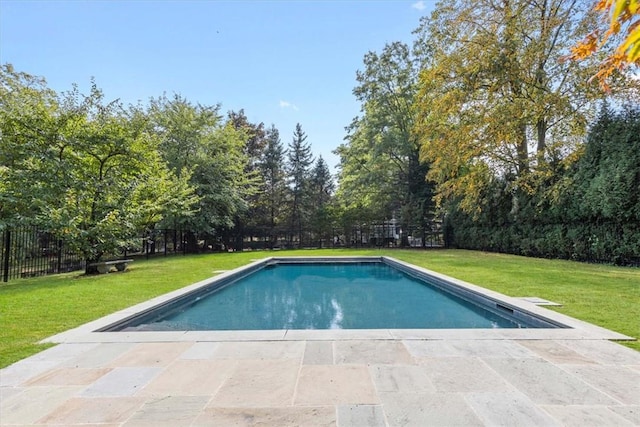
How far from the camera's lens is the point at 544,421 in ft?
6.23

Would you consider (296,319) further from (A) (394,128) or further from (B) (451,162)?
(A) (394,128)

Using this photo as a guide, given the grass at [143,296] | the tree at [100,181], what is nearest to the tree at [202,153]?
the tree at [100,181]

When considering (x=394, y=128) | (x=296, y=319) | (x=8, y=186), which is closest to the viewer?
(x=296, y=319)

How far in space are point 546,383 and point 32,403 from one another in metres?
3.29

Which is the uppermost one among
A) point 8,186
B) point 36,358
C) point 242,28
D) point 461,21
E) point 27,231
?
point 461,21

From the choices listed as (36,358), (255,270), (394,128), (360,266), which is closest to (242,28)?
(255,270)

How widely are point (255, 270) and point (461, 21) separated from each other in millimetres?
12227

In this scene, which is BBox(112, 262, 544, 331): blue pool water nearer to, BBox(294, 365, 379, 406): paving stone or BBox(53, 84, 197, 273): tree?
BBox(294, 365, 379, 406): paving stone

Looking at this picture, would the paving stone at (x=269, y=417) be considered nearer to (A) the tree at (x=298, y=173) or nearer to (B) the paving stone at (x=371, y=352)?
(B) the paving stone at (x=371, y=352)

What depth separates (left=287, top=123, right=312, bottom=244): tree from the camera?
1146 inches

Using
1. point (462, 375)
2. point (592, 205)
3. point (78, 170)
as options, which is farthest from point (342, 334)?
point (592, 205)

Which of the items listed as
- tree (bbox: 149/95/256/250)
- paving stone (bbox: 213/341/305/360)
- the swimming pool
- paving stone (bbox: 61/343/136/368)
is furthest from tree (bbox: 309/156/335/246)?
paving stone (bbox: 61/343/136/368)

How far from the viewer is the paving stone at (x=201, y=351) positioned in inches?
117

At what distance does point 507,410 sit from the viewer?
2.02 m
